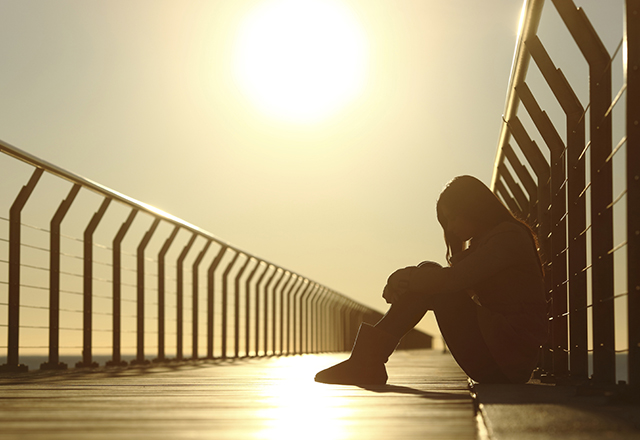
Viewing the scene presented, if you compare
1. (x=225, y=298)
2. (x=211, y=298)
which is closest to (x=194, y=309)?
(x=211, y=298)

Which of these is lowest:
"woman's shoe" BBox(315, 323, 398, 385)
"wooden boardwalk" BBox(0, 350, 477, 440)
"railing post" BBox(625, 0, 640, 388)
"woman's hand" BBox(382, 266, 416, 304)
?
"wooden boardwalk" BBox(0, 350, 477, 440)

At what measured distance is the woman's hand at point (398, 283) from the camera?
9.87 ft

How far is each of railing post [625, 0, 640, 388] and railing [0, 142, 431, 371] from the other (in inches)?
105

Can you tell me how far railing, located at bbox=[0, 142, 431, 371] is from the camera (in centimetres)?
397

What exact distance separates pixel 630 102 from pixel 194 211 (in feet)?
51.5

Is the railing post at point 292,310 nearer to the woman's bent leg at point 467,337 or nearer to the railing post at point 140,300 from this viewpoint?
the railing post at point 140,300

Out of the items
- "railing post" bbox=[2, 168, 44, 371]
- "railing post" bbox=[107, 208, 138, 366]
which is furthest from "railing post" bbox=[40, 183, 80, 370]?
"railing post" bbox=[107, 208, 138, 366]

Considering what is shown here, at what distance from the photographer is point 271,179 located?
16203 millimetres

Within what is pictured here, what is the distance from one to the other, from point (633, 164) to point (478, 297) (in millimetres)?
1159

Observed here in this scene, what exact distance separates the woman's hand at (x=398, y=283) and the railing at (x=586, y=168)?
0.53 metres

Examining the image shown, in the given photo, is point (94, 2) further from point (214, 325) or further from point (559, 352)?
point (559, 352)

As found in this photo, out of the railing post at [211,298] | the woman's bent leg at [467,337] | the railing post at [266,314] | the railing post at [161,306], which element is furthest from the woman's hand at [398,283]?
the railing post at [266,314]

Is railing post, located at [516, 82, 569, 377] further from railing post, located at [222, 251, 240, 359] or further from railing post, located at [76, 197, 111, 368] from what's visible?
railing post, located at [222, 251, 240, 359]

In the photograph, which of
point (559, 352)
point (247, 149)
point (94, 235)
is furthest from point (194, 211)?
point (559, 352)
